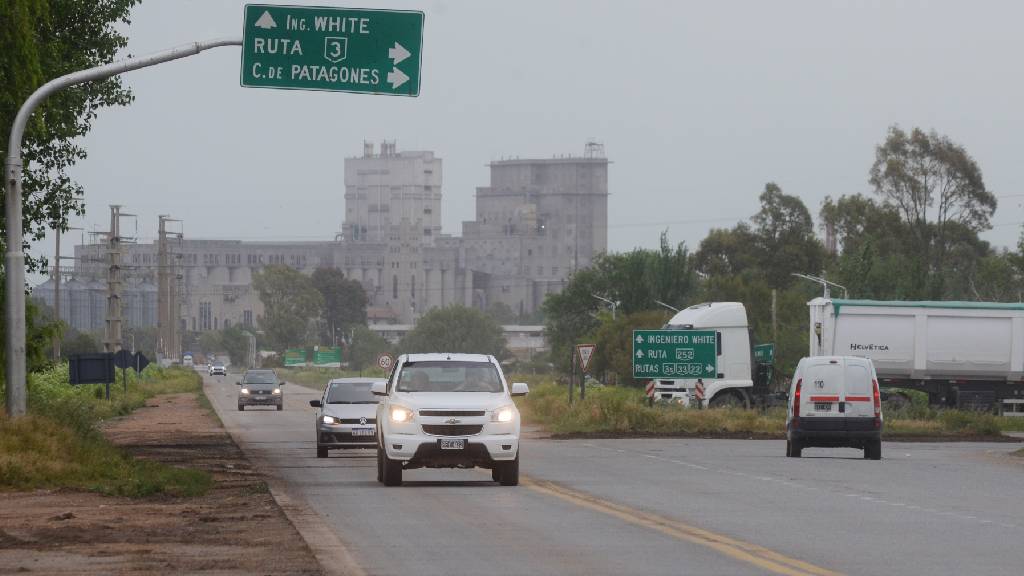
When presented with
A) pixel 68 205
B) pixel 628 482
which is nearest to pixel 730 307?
pixel 68 205

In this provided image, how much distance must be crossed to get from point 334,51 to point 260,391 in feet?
145

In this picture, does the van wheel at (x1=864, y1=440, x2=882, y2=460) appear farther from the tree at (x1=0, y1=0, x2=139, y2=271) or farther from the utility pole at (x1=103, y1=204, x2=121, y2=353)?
the utility pole at (x1=103, y1=204, x2=121, y2=353)

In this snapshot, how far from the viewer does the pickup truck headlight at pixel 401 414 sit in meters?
23.6

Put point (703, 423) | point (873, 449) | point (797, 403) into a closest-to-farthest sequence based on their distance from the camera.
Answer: point (797, 403), point (873, 449), point (703, 423)

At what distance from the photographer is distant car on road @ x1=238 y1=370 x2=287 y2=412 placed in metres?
66.8

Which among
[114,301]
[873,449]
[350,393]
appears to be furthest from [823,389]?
[114,301]

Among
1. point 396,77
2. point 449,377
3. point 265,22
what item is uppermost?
point 265,22

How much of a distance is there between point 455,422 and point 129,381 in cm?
6493

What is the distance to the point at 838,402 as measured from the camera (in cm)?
3362

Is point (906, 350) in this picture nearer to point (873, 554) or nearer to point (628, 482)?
point (628, 482)

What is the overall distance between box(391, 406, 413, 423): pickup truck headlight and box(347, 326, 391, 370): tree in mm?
169003

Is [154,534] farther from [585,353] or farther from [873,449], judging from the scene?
[585,353]

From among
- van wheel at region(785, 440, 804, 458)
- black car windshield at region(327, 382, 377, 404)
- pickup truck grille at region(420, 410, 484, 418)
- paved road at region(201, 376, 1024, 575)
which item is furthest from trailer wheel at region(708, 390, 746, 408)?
pickup truck grille at region(420, 410, 484, 418)

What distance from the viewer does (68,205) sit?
3356cm
